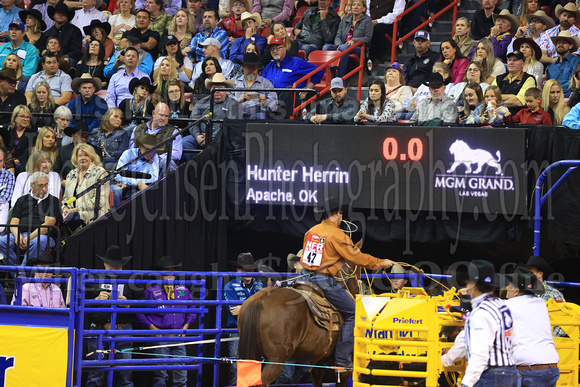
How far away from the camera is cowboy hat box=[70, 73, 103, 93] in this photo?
16969 mm

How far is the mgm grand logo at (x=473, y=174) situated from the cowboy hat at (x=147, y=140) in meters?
4.38

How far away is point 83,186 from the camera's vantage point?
14164mm

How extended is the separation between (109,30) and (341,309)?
35.5ft

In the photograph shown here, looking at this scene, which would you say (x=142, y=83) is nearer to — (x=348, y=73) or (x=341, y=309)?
(x=348, y=73)

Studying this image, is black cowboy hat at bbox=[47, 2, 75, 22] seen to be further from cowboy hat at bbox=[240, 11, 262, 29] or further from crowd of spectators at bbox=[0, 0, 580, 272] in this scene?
cowboy hat at bbox=[240, 11, 262, 29]

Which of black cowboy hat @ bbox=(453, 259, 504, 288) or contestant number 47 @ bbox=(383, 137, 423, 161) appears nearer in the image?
black cowboy hat @ bbox=(453, 259, 504, 288)

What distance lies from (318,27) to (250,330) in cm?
934

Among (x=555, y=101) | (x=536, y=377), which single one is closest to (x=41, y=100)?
(x=555, y=101)

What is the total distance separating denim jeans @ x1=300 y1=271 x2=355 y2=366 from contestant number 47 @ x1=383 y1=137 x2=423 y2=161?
363 centimetres

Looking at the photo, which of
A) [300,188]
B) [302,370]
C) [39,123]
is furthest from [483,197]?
[39,123]

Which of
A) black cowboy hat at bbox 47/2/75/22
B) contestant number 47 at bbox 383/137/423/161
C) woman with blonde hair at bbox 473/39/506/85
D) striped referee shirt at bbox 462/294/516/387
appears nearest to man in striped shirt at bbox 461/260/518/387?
striped referee shirt at bbox 462/294/516/387

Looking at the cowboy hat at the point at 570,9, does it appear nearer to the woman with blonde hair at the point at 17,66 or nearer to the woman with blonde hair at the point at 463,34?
the woman with blonde hair at the point at 463,34

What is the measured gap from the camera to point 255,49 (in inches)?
653

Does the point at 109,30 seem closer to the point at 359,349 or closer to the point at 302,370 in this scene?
the point at 302,370
